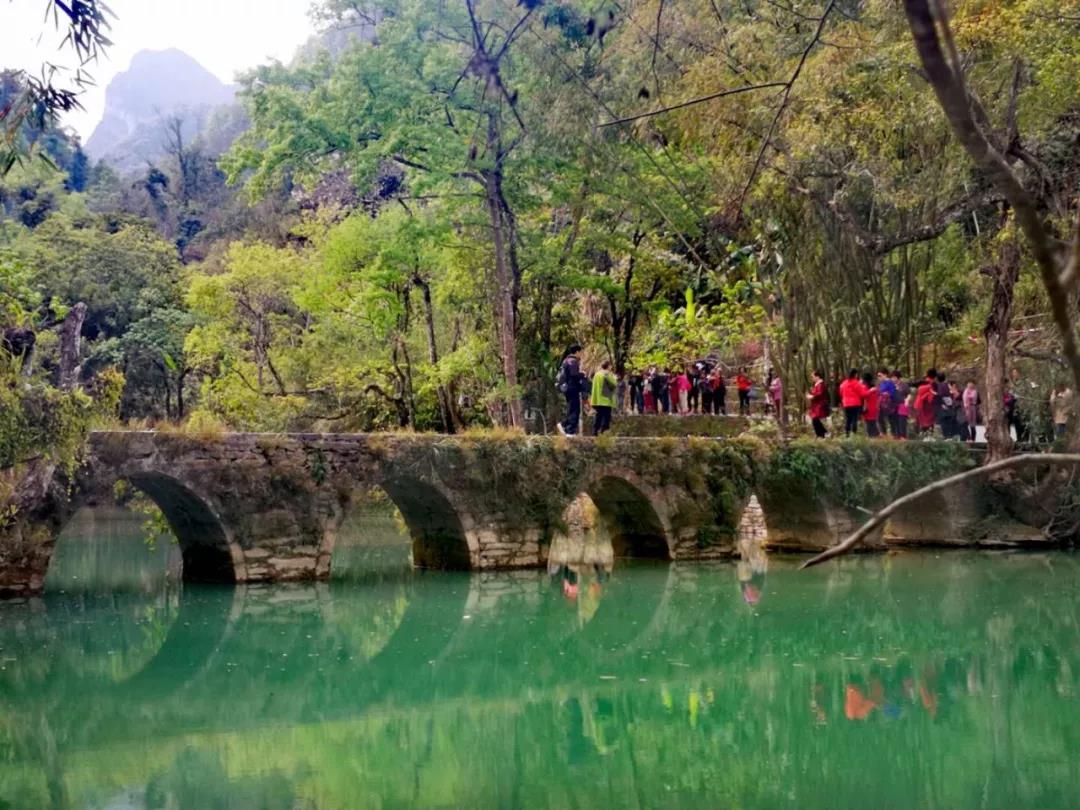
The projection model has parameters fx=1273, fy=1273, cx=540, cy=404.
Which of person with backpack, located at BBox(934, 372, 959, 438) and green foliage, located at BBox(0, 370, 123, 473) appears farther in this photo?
person with backpack, located at BBox(934, 372, 959, 438)

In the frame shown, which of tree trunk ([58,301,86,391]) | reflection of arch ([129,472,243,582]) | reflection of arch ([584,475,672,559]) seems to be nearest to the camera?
tree trunk ([58,301,86,391])

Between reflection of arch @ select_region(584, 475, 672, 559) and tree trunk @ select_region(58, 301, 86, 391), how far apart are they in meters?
7.50

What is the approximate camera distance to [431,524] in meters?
17.7

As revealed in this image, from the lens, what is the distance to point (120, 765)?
7.84 metres

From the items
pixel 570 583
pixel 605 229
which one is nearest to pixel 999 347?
pixel 605 229

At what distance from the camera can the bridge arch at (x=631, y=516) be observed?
717 inches

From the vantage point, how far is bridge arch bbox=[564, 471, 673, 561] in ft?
59.7

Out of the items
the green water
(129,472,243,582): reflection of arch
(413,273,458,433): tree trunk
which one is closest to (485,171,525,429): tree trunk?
(413,273,458,433): tree trunk

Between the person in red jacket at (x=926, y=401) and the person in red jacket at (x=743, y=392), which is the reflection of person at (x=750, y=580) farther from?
the person in red jacket at (x=743, y=392)

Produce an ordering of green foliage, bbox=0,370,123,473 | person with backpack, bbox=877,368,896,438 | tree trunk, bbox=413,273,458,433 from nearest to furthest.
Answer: green foliage, bbox=0,370,123,473
person with backpack, bbox=877,368,896,438
tree trunk, bbox=413,273,458,433

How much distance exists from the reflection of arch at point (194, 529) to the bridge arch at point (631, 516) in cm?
505

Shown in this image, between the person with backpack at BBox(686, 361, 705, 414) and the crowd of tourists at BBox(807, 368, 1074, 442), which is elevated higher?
the person with backpack at BBox(686, 361, 705, 414)

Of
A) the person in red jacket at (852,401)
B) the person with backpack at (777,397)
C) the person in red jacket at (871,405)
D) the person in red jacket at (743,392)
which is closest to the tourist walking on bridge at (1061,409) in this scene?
the person in red jacket at (871,405)

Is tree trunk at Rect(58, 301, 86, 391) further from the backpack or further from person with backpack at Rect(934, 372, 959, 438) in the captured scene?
person with backpack at Rect(934, 372, 959, 438)
